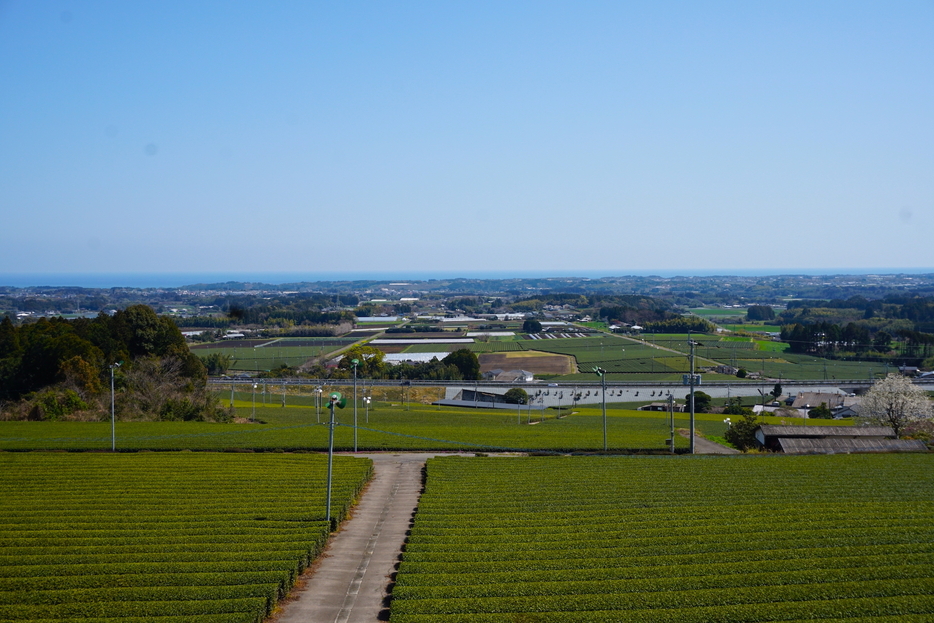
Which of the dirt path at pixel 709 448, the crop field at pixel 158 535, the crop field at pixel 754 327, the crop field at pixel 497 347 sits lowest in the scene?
the crop field at pixel 497 347

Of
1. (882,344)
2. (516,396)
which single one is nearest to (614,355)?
(516,396)

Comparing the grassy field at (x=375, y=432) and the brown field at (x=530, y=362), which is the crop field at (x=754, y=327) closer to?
the brown field at (x=530, y=362)

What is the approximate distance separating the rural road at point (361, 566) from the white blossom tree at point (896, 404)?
3045cm

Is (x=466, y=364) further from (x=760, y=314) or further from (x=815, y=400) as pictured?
(x=760, y=314)

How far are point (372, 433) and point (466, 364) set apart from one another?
34.0m

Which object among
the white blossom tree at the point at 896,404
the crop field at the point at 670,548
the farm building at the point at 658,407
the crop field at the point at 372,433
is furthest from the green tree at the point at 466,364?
the crop field at the point at 670,548

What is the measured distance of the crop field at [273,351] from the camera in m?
80.4

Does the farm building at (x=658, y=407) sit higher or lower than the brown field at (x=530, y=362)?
lower

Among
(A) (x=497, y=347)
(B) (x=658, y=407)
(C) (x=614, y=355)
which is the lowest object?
(B) (x=658, y=407)

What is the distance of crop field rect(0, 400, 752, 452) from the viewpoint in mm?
33406

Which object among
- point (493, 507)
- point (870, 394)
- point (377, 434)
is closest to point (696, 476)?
point (493, 507)

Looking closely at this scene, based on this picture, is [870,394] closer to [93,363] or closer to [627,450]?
[627,450]

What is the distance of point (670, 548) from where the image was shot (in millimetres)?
17078

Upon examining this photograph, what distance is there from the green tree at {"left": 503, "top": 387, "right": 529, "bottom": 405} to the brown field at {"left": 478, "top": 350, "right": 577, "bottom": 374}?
51.0 ft
